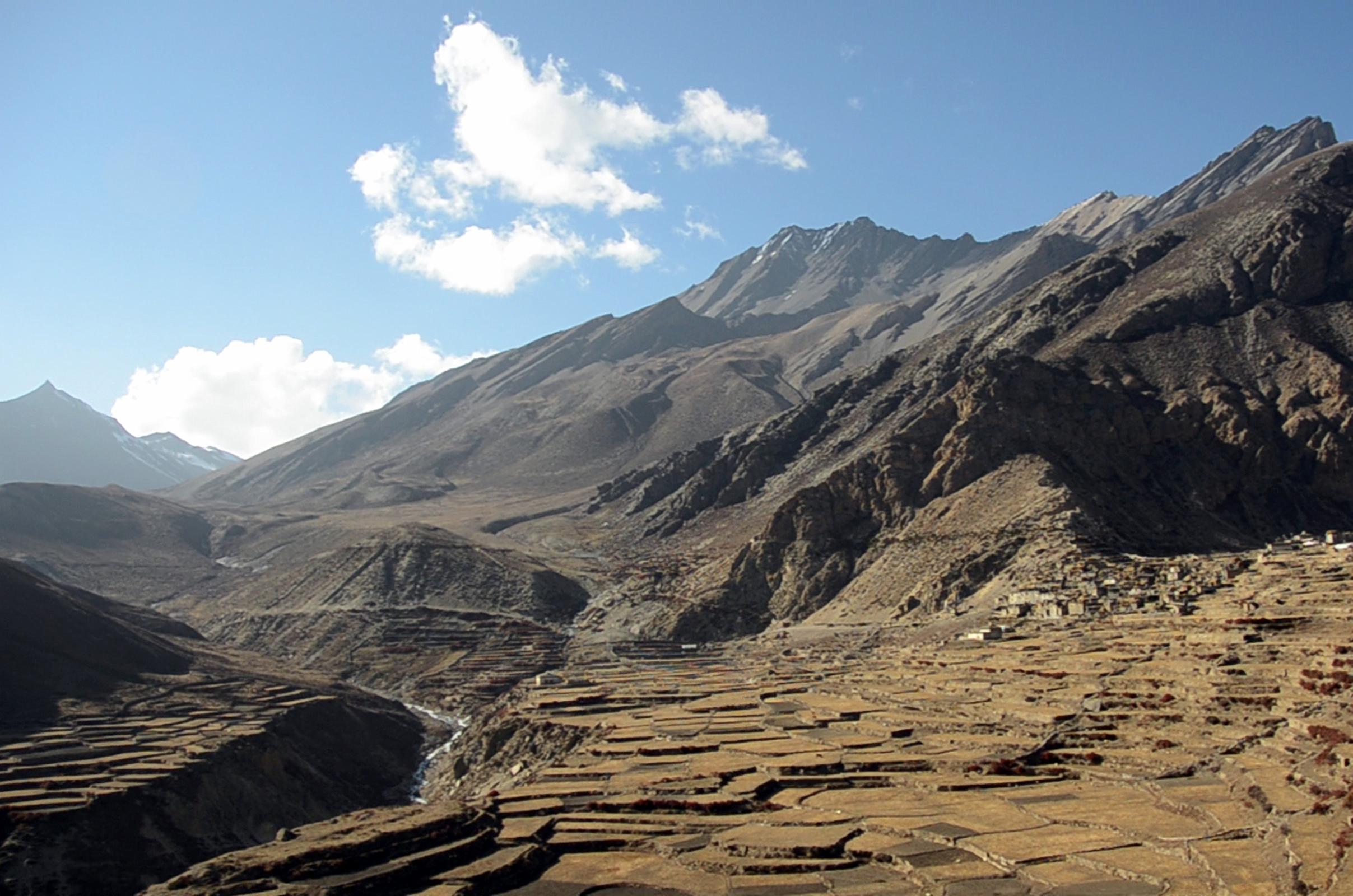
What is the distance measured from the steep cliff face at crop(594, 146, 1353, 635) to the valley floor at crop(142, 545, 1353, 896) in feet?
88.7

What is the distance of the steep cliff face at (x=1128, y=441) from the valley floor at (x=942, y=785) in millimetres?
27025

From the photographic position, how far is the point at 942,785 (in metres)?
33.5

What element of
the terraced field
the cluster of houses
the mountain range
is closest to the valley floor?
the mountain range

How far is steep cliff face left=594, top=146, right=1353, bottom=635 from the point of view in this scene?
84.9 meters

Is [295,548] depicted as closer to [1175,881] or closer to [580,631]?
[580,631]

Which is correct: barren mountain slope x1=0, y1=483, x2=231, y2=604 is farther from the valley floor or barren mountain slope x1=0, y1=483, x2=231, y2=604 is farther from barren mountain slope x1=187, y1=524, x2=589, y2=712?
the valley floor

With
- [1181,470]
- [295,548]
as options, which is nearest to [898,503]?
[1181,470]

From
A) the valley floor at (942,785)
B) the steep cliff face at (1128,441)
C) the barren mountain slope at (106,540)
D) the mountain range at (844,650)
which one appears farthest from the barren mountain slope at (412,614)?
the valley floor at (942,785)

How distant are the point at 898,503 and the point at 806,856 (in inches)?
2635

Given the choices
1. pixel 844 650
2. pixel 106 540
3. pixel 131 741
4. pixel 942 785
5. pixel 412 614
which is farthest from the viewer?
pixel 106 540

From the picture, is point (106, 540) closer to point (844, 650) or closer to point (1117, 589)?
point (844, 650)

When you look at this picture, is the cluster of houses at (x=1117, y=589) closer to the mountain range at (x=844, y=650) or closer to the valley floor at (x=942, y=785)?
the mountain range at (x=844, y=650)

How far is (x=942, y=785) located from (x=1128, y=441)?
69090 mm

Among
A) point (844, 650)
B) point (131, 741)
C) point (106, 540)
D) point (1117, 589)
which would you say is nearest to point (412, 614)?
point (131, 741)
